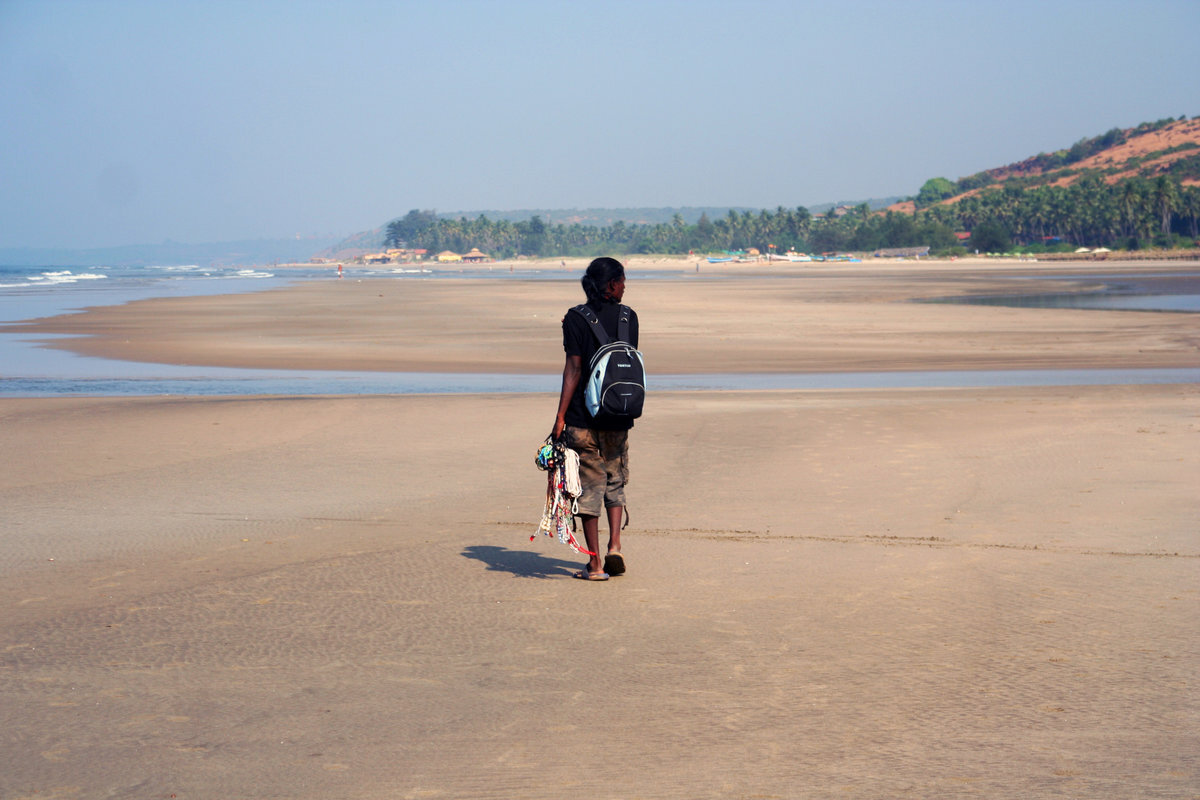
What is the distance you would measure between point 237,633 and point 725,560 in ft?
9.10

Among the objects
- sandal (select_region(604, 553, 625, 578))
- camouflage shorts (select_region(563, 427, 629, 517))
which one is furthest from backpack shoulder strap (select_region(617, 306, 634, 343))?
sandal (select_region(604, 553, 625, 578))

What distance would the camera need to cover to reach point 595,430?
594 cm

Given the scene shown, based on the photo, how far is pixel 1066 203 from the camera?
131250 millimetres

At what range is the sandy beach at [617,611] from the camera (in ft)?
12.1

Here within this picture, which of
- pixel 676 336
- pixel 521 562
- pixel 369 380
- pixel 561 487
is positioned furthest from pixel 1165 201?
pixel 561 487

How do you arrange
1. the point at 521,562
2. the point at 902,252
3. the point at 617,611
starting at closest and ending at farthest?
the point at 617,611 → the point at 521,562 → the point at 902,252

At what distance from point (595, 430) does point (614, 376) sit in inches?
14.9

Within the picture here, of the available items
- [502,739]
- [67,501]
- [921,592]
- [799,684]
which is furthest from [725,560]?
[67,501]

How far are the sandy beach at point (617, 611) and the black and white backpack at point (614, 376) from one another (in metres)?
0.99

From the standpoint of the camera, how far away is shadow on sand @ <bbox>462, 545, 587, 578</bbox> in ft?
20.6

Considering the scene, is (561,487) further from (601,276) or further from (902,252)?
(902,252)

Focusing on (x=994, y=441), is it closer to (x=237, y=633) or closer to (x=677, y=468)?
(x=677, y=468)

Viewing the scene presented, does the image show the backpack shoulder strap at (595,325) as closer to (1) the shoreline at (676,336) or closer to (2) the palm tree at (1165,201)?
(1) the shoreline at (676,336)

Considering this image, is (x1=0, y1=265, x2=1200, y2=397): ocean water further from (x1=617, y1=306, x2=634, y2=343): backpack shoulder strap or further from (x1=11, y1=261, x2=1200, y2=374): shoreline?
(x1=617, y1=306, x2=634, y2=343): backpack shoulder strap
